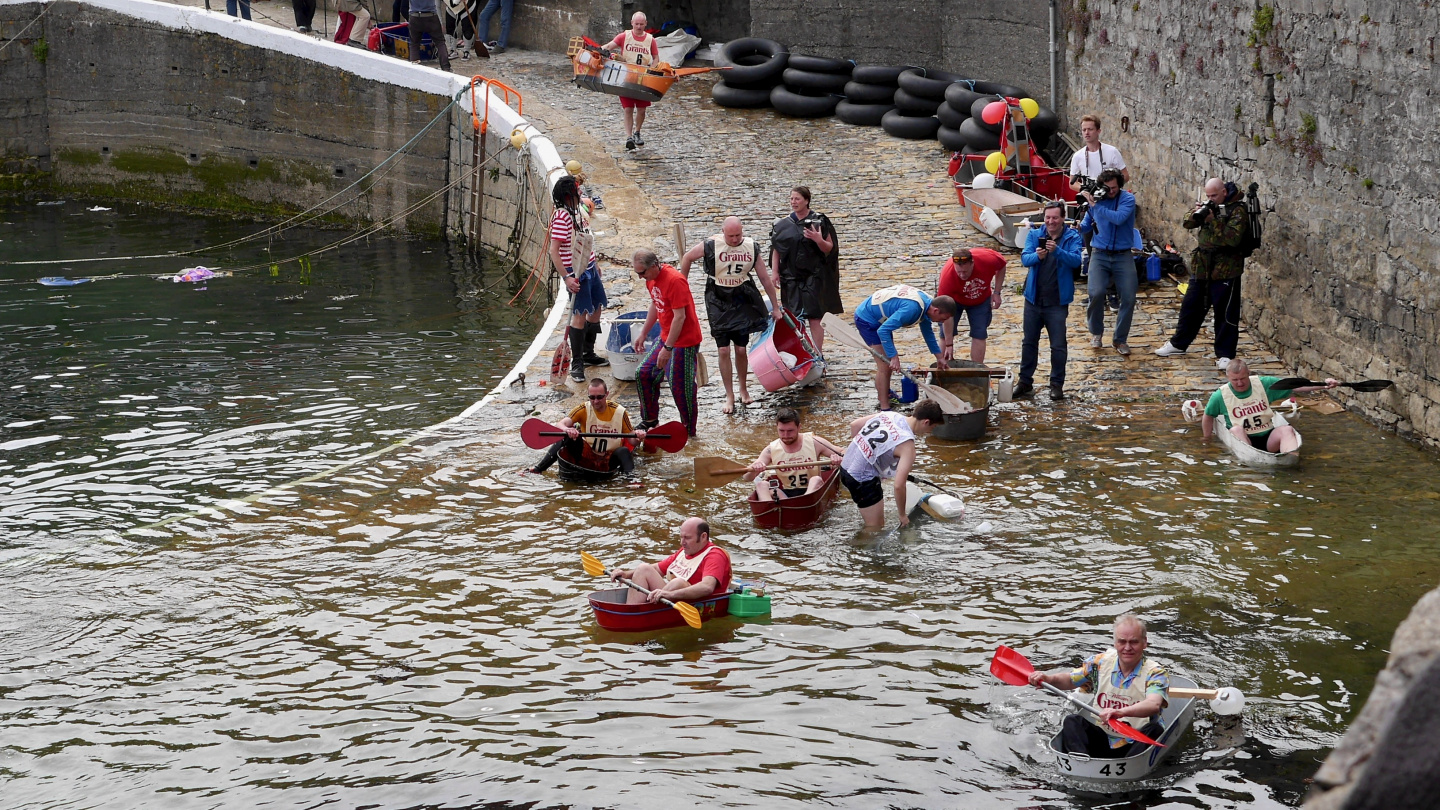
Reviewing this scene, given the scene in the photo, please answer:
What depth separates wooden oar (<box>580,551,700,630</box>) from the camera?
9352 mm

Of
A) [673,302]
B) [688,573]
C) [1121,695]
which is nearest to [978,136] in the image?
[673,302]

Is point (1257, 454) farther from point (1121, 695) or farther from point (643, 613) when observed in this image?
point (643, 613)

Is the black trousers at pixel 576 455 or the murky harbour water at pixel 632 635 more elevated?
the black trousers at pixel 576 455

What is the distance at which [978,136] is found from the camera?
1966cm

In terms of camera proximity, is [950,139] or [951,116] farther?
[951,116]

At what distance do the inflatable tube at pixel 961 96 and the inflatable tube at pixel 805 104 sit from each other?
2.84 m

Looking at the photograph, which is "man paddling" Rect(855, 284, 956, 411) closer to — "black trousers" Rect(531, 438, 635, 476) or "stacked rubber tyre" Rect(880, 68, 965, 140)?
"black trousers" Rect(531, 438, 635, 476)

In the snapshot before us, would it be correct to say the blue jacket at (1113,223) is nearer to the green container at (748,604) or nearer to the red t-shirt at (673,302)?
the red t-shirt at (673,302)

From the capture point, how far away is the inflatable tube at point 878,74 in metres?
22.6

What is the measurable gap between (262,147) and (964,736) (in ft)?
70.3

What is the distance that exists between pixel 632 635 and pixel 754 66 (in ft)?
52.9

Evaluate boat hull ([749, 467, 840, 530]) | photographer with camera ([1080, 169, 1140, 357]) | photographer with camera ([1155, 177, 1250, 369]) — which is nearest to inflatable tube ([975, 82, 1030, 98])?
photographer with camera ([1080, 169, 1140, 357])

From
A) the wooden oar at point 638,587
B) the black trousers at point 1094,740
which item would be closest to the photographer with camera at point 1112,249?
the wooden oar at point 638,587

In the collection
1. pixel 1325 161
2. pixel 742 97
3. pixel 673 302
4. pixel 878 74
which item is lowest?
pixel 673 302
